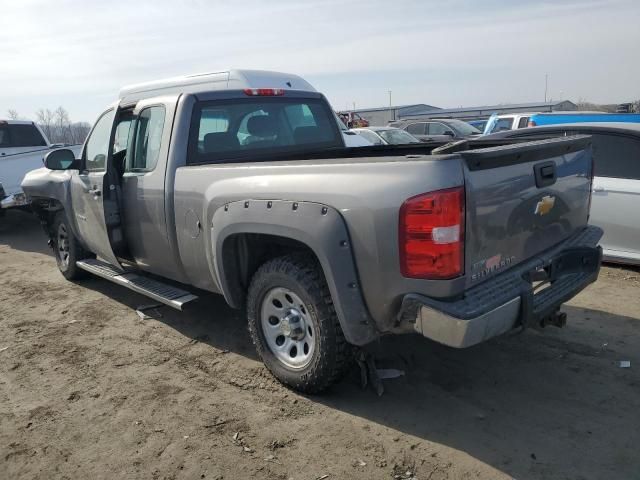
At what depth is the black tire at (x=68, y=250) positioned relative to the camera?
5959 mm

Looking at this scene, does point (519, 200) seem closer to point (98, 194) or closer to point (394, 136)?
point (98, 194)

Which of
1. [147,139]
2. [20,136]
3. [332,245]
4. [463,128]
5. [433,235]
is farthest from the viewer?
[463,128]

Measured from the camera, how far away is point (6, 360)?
4422mm

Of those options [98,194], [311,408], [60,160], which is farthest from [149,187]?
[311,408]

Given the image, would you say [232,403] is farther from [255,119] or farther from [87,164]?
[87,164]

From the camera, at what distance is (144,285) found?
15.6 feet

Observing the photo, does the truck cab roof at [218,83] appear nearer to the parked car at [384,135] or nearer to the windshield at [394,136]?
the parked car at [384,135]

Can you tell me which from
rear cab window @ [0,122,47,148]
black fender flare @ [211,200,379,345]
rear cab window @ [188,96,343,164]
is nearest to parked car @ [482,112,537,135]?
rear cab window @ [188,96,343,164]

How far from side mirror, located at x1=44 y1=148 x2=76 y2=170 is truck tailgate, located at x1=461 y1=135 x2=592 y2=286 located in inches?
164

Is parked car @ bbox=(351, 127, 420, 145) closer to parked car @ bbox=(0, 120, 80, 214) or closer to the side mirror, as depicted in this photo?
parked car @ bbox=(0, 120, 80, 214)

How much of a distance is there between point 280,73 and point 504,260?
426cm

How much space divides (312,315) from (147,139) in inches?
89.4

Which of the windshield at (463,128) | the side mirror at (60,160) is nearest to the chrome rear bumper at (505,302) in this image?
the side mirror at (60,160)

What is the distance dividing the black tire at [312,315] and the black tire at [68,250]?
3.15 metres
